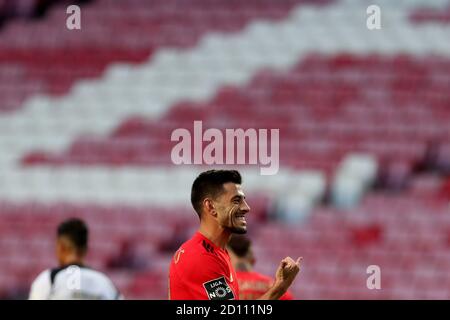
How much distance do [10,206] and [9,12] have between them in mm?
3996

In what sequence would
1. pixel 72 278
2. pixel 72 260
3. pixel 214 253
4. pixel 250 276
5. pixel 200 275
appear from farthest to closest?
pixel 250 276 < pixel 72 260 < pixel 72 278 < pixel 214 253 < pixel 200 275

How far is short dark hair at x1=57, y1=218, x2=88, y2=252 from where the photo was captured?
19.6 ft

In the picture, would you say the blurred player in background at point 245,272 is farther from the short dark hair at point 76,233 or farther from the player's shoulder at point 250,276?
the short dark hair at point 76,233

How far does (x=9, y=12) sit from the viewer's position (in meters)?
15.6

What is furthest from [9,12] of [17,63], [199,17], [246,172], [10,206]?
[246,172]

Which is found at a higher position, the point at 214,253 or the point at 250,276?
the point at 250,276

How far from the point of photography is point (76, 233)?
5.97 meters

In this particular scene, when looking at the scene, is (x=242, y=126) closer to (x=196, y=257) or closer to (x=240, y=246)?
(x=240, y=246)

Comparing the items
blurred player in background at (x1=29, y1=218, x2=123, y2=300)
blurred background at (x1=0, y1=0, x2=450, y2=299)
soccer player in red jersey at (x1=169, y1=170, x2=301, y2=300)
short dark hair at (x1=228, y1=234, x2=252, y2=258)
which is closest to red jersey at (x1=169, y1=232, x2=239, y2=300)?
soccer player in red jersey at (x1=169, y1=170, x2=301, y2=300)

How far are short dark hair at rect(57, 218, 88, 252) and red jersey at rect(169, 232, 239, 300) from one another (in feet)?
6.49

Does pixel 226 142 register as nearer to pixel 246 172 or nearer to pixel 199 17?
pixel 246 172

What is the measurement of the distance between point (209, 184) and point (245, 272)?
2.06m

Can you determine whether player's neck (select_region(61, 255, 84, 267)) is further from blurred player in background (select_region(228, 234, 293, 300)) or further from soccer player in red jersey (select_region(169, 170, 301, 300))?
soccer player in red jersey (select_region(169, 170, 301, 300))

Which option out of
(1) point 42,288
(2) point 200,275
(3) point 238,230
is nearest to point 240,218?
(3) point 238,230
